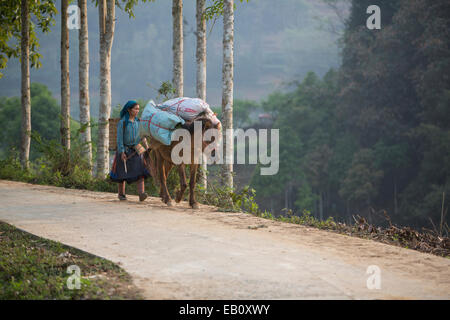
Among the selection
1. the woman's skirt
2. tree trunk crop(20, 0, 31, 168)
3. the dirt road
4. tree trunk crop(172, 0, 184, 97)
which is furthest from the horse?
tree trunk crop(20, 0, 31, 168)

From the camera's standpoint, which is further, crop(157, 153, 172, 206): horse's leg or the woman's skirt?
the woman's skirt

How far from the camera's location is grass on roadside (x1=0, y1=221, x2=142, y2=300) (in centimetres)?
473

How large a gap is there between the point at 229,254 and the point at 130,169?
4.60 m

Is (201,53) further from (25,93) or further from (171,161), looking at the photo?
(25,93)

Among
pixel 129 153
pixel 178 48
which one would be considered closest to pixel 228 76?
pixel 178 48

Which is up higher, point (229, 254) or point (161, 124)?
point (161, 124)

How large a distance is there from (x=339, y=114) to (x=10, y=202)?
33.5m

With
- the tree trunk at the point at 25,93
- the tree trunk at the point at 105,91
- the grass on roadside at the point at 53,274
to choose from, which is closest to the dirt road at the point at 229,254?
the grass on roadside at the point at 53,274

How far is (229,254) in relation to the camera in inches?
235

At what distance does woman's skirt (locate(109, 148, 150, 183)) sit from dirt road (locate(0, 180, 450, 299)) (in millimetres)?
805

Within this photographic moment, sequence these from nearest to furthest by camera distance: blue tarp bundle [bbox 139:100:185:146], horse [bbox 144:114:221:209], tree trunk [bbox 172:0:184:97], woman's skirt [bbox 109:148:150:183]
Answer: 1. blue tarp bundle [bbox 139:100:185:146]
2. horse [bbox 144:114:221:209]
3. woman's skirt [bbox 109:148:150:183]
4. tree trunk [bbox 172:0:184:97]

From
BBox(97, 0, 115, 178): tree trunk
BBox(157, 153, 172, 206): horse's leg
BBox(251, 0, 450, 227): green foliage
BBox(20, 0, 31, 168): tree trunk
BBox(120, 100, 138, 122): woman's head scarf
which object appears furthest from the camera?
BBox(251, 0, 450, 227): green foliage

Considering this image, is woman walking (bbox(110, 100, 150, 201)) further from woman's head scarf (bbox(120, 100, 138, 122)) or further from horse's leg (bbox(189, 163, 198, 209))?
horse's leg (bbox(189, 163, 198, 209))
